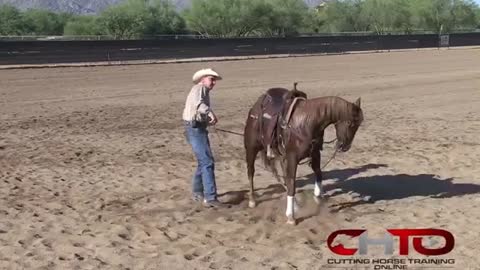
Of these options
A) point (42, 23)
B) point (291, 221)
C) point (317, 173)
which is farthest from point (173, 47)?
point (42, 23)

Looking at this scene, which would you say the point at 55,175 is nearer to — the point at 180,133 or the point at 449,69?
the point at 180,133

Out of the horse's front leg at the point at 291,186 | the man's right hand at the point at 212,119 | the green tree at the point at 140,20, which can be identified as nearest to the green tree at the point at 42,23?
the green tree at the point at 140,20

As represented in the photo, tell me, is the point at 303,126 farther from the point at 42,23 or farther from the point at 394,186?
the point at 42,23

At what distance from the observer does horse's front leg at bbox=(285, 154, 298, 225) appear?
6.95m

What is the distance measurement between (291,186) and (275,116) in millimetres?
818

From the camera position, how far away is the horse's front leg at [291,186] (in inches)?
274

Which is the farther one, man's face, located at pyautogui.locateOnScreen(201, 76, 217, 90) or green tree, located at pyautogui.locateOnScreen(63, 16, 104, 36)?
green tree, located at pyautogui.locateOnScreen(63, 16, 104, 36)

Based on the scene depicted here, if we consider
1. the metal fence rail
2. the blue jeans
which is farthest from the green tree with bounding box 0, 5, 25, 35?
the blue jeans

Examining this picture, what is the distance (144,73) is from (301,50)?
54.5 ft

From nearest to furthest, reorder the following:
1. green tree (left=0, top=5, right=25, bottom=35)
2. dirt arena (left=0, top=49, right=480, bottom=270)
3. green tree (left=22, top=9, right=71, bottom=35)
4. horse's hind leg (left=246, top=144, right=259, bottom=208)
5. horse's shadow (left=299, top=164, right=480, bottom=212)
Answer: dirt arena (left=0, top=49, right=480, bottom=270) → horse's hind leg (left=246, top=144, right=259, bottom=208) → horse's shadow (left=299, top=164, right=480, bottom=212) → green tree (left=0, top=5, right=25, bottom=35) → green tree (left=22, top=9, right=71, bottom=35)

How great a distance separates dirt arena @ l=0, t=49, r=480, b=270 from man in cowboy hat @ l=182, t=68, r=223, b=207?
329mm

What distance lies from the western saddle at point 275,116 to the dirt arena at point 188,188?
802 millimetres

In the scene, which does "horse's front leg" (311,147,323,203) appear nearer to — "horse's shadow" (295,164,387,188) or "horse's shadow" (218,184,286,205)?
"horse's shadow" (218,184,286,205)

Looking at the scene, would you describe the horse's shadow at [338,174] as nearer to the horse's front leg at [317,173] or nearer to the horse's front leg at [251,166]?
the horse's front leg at [317,173]
